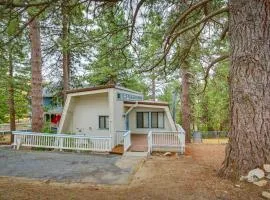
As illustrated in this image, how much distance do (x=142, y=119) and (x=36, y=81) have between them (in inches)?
308

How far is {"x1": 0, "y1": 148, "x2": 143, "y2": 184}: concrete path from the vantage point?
817 centimetres

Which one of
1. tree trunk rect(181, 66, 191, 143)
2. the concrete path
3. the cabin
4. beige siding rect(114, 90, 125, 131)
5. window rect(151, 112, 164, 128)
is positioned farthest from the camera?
window rect(151, 112, 164, 128)

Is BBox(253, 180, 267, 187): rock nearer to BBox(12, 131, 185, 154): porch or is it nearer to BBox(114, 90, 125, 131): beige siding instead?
BBox(12, 131, 185, 154): porch

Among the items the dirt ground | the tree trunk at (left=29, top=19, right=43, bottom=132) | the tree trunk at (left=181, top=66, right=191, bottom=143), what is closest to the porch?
the tree trunk at (left=29, top=19, right=43, bottom=132)

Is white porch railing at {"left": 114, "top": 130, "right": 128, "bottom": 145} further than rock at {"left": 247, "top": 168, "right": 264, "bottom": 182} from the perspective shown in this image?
Yes

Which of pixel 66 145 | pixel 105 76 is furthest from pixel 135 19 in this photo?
pixel 105 76

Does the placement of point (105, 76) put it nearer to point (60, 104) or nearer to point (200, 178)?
point (60, 104)

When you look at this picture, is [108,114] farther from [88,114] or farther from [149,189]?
[149,189]

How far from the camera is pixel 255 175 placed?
20.7 feet

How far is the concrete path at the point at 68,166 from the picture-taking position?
8172mm

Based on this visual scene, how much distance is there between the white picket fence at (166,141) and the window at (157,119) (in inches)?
180

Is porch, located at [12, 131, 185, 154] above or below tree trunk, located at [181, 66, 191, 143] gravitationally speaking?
below

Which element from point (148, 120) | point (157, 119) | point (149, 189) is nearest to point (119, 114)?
point (148, 120)

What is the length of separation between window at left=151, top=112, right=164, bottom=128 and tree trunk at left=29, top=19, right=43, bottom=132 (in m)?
7.51
